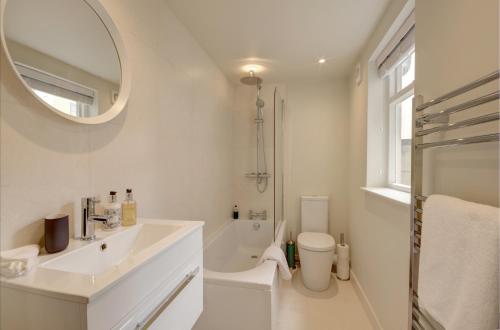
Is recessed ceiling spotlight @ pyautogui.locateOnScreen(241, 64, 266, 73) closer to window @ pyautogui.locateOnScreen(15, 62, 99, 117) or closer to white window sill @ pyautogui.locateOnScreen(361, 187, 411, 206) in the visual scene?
white window sill @ pyautogui.locateOnScreen(361, 187, 411, 206)

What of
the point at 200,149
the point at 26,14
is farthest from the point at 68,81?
the point at 200,149

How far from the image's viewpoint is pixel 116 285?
0.59 m

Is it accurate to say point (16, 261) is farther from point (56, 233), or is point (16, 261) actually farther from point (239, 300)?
point (239, 300)

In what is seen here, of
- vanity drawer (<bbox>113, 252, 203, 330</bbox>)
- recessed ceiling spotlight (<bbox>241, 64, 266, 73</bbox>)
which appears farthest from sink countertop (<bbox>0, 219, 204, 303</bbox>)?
recessed ceiling spotlight (<bbox>241, 64, 266, 73</bbox>)

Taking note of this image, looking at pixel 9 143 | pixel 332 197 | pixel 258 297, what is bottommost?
pixel 258 297

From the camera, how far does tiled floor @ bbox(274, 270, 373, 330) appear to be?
1.82 meters

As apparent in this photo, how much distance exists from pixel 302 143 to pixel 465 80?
2.13 m

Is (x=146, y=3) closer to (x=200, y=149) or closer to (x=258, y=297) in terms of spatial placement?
(x=200, y=149)

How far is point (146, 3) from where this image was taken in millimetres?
1320

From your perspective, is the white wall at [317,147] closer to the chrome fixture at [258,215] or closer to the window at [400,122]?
the chrome fixture at [258,215]

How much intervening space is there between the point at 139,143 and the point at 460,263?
4.91 ft

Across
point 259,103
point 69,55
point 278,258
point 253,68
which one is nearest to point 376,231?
point 278,258

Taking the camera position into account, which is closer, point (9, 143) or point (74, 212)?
point (9, 143)

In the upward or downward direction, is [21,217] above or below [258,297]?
above
